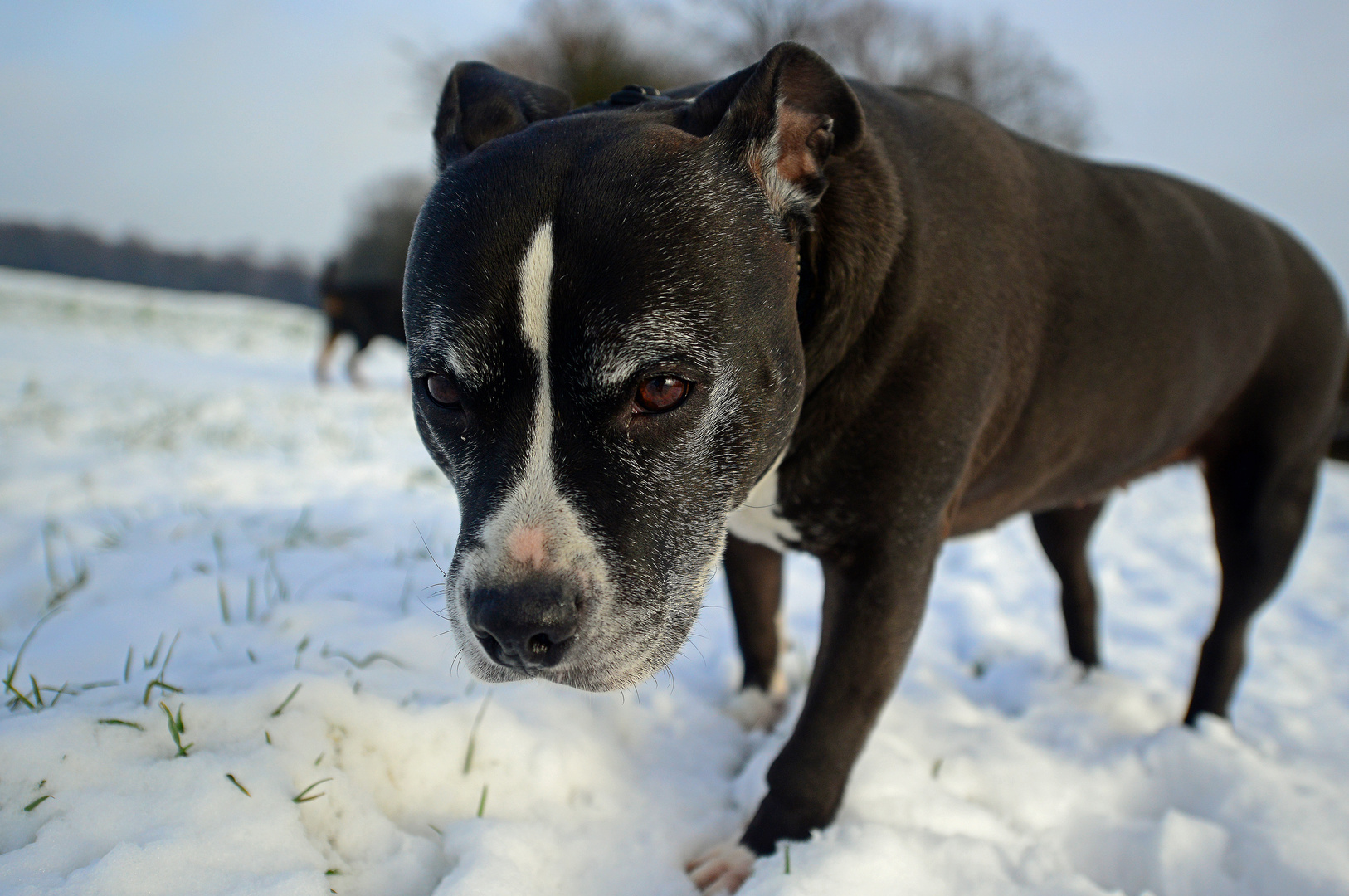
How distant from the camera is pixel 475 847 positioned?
5.45 feet

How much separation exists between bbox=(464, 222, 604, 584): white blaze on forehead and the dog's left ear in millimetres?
532

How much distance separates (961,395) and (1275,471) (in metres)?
1.76

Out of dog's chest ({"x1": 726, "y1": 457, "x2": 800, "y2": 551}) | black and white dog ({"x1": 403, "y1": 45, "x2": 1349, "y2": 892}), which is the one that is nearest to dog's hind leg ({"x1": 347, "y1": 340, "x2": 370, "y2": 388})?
black and white dog ({"x1": 403, "y1": 45, "x2": 1349, "y2": 892})

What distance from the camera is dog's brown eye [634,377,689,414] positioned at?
5.20ft

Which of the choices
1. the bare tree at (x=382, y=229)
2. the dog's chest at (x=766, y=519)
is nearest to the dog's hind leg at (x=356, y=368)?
the dog's chest at (x=766, y=519)

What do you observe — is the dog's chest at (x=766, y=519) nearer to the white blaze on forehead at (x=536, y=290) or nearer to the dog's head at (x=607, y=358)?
the dog's head at (x=607, y=358)

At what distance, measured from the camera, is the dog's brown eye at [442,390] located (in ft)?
5.37

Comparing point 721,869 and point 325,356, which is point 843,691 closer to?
point 721,869

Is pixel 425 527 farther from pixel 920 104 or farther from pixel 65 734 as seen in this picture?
pixel 920 104

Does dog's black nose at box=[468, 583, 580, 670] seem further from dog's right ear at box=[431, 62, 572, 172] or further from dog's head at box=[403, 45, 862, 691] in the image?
dog's right ear at box=[431, 62, 572, 172]

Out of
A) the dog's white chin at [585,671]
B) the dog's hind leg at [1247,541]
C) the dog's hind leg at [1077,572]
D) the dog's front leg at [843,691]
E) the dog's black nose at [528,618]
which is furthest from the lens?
the dog's hind leg at [1077,572]

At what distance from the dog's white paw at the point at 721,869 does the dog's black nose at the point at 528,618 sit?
0.76 metres

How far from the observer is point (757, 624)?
278 centimetres

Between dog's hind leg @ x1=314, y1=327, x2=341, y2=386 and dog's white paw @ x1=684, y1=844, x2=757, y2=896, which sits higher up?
dog's white paw @ x1=684, y1=844, x2=757, y2=896
